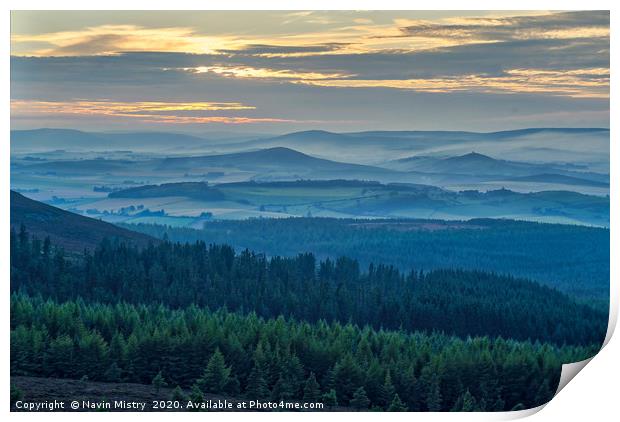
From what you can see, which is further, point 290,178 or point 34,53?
point 290,178

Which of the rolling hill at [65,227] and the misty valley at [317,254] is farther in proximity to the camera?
the rolling hill at [65,227]

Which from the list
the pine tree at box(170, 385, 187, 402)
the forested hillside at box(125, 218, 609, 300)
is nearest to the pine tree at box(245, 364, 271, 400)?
the pine tree at box(170, 385, 187, 402)

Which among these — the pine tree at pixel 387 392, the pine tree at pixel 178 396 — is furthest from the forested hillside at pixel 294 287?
the pine tree at pixel 178 396

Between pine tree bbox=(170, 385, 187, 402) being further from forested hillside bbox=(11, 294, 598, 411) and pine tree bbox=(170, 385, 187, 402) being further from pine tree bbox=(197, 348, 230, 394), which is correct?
pine tree bbox=(197, 348, 230, 394)

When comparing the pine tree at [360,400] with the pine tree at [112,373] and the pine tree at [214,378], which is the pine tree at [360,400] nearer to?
the pine tree at [214,378]

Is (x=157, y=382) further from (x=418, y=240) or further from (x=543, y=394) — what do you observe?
(x=543, y=394)

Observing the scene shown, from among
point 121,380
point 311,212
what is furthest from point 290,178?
point 121,380
